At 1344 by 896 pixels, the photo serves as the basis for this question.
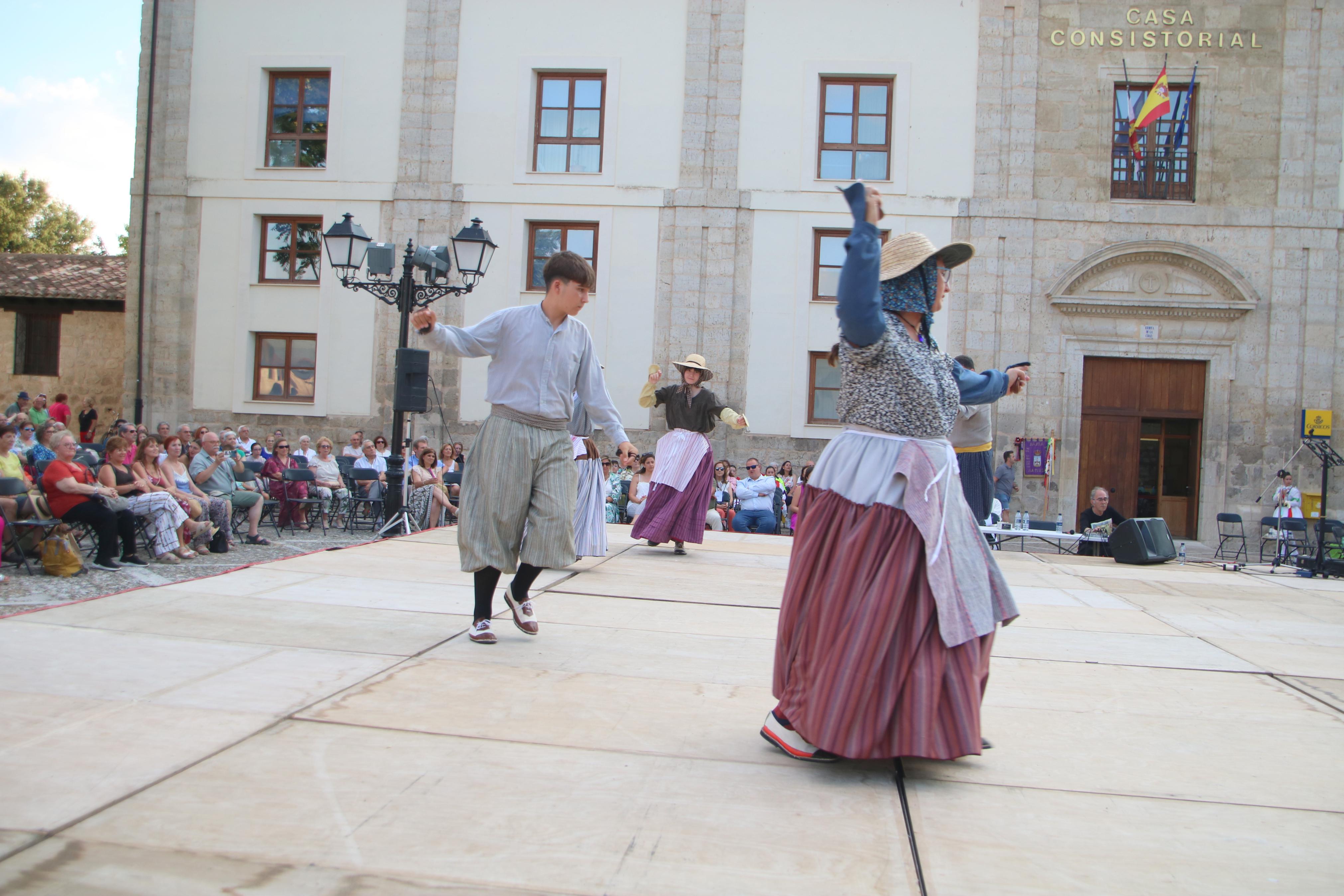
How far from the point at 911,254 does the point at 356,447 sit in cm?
1469

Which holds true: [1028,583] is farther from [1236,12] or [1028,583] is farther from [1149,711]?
[1236,12]

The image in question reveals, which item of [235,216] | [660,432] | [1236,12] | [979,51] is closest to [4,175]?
[235,216]

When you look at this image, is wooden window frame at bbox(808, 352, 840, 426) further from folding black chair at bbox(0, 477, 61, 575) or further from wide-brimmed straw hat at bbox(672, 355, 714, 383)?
folding black chair at bbox(0, 477, 61, 575)

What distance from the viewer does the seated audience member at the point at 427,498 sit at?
12930mm

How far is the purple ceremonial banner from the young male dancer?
14.6 metres

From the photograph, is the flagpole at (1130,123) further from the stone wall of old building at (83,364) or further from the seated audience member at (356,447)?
the stone wall of old building at (83,364)

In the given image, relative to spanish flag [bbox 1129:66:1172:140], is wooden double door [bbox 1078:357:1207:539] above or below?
below

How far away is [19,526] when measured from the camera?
25.2 ft

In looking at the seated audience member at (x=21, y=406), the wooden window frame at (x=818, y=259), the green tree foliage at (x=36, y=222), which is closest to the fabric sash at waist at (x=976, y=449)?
the wooden window frame at (x=818, y=259)

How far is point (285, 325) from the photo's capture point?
1914cm

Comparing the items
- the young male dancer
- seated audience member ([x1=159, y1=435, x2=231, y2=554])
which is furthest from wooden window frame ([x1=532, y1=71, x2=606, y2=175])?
A: the young male dancer

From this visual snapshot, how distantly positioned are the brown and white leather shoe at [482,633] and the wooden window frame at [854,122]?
50.5 feet

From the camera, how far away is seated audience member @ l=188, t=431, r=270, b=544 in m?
10.4

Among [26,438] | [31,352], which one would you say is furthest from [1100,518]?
[31,352]
